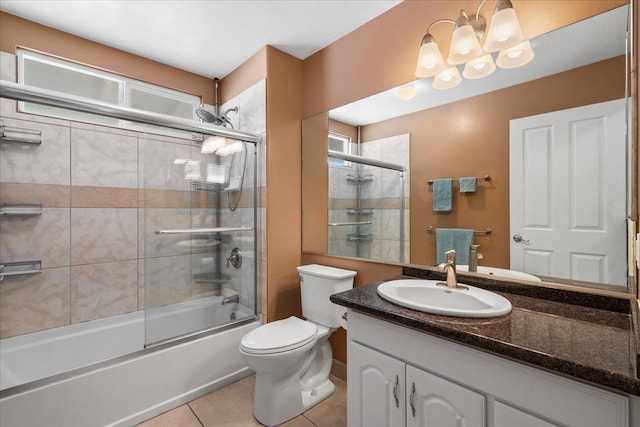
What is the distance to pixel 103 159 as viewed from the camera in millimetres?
2250

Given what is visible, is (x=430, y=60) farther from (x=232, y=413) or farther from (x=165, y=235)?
(x=232, y=413)

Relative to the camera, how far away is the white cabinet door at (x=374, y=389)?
1152 mm

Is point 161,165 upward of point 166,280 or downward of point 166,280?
upward

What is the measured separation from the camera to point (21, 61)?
6.56ft

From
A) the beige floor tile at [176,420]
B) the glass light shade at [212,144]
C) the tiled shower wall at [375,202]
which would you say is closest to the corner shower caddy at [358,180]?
the tiled shower wall at [375,202]

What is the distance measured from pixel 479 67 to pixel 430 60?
9.6 inches

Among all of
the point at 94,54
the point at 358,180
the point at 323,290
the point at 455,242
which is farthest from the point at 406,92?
the point at 94,54

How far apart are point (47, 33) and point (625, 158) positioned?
3.35 m

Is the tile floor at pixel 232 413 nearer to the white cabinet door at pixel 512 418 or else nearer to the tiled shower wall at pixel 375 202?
the tiled shower wall at pixel 375 202

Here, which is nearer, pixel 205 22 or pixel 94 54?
pixel 205 22

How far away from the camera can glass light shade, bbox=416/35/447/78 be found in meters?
1.57

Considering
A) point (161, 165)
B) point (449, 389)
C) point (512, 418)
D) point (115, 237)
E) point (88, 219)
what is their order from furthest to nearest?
point (115, 237), point (88, 219), point (161, 165), point (449, 389), point (512, 418)

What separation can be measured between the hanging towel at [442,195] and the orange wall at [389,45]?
665 mm

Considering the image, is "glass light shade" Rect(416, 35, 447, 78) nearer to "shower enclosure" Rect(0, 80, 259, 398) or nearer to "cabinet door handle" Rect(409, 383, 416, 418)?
"shower enclosure" Rect(0, 80, 259, 398)
